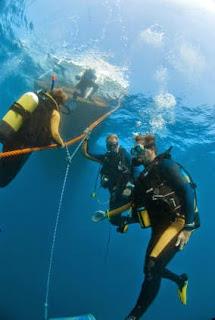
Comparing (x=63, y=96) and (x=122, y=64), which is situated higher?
(x=122, y=64)

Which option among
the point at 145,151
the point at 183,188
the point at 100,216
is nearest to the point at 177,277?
the point at 183,188

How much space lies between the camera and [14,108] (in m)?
8.39

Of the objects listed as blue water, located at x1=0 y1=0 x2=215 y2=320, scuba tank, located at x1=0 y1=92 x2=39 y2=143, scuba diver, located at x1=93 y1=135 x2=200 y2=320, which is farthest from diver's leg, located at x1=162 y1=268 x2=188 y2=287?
blue water, located at x1=0 y1=0 x2=215 y2=320

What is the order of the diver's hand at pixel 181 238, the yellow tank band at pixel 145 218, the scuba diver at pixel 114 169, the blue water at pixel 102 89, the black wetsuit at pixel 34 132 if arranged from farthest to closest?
1. the blue water at pixel 102 89
2. the scuba diver at pixel 114 169
3. the black wetsuit at pixel 34 132
4. the yellow tank band at pixel 145 218
5. the diver's hand at pixel 181 238

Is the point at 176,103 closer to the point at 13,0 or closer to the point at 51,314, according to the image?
the point at 13,0

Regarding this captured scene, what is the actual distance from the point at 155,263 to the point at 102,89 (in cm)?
1384

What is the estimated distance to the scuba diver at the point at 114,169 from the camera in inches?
436

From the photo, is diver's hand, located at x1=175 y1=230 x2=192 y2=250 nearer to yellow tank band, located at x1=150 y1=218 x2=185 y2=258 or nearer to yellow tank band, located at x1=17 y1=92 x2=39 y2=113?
yellow tank band, located at x1=150 y1=218 x2=185 y2=258

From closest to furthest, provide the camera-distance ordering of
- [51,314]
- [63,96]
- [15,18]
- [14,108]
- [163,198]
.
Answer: [163,198]
[14,108]
[63,96]
[15,18]
[51,314]

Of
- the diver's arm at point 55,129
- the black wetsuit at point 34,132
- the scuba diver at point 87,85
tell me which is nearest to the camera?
the diver's arm at point 55,129

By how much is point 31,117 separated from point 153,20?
1157 centimetres

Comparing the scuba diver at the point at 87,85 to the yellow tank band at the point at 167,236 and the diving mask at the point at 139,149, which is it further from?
the yellow tank band at the point at 167,236

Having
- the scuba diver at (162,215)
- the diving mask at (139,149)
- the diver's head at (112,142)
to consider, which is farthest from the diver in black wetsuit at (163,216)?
the diver's head at (112,142)

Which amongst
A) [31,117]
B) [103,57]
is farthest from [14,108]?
[103,57]
